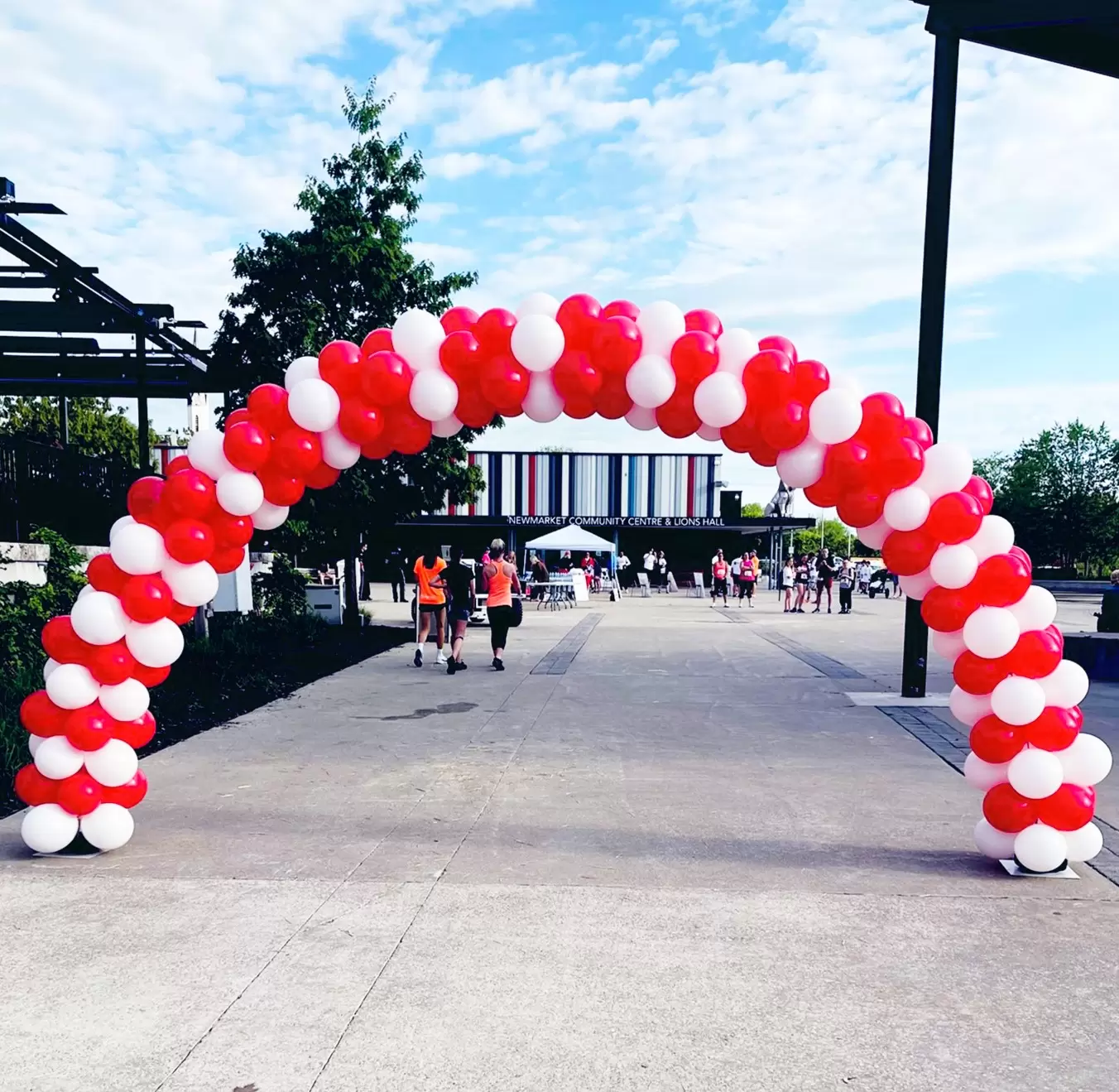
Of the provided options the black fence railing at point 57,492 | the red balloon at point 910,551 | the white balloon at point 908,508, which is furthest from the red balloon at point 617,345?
the black fence railing at point 57,492

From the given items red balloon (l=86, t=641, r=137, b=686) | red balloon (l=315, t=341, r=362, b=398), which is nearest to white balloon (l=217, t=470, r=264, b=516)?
red balloon (l=315, t=341, r=362, b=398)

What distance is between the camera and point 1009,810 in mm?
4793

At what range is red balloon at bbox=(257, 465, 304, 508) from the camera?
5.17m

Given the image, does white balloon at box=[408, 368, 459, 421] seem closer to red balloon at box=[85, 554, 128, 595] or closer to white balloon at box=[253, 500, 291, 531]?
white balloon at box=[253, 500, 291, 531]

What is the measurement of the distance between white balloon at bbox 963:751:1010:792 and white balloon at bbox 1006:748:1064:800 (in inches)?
5.4

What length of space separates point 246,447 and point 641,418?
7.36 feet

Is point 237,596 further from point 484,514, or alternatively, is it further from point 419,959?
point 484,514

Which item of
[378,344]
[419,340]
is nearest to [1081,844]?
[419,340]

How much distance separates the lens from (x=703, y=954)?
12.3ft

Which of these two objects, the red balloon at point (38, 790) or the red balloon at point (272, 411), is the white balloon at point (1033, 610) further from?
the red balloon at point (38, 790)

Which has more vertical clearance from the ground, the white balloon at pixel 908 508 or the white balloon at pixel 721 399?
the white balloon at pixel 721 399

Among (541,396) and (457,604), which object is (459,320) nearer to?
(541,396)

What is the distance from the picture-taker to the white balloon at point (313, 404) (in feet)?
16.5

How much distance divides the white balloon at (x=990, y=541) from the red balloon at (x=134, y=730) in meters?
4.70
